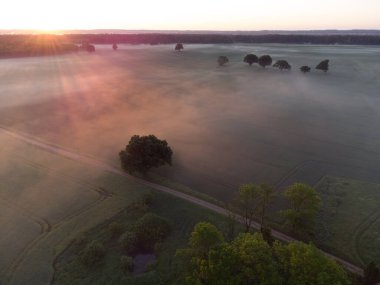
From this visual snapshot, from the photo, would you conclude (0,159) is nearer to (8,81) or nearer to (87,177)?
(87,177)

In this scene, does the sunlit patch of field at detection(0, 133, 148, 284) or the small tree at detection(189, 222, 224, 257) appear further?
the sunlit patch of field at detection(0, 133, 148, 284)

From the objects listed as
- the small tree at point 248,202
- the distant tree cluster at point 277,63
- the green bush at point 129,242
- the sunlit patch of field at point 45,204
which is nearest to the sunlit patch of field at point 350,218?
the small tree at point 248,202

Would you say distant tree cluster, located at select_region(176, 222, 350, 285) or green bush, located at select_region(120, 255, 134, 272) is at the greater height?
distant tree cluster, located at select_region(176, 222, 350, 285)

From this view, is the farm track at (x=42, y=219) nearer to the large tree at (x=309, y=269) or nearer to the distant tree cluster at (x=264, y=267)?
the distant tree cluster at (x=264, y=267)

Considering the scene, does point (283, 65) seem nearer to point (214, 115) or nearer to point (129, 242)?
point (214, 115)

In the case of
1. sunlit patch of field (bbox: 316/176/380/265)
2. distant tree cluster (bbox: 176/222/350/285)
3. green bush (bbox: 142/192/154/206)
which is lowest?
sunlit patch of field (bbox: 316/176/380/265)

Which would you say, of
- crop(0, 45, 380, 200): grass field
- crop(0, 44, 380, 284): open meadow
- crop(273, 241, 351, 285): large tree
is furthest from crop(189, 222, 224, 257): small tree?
crop(0, 45, 380, 200): grass field

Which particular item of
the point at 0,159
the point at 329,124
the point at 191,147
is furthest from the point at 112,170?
the point at 329,124

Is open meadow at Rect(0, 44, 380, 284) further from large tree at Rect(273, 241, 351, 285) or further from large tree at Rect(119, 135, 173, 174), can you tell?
large tree at Rect(273, 241, 351, 285)
